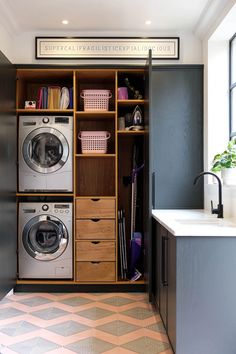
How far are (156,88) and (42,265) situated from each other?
2115 millimetres

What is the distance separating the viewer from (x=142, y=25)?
3.93 meters

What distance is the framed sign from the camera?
4.05 metres

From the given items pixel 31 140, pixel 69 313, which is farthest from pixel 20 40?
pixel 69 313

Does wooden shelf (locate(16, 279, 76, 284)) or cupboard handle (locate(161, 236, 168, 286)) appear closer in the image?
cupboard handle (locate(161, 236, 168, 286))

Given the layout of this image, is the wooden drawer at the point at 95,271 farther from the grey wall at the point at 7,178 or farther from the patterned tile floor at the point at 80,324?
the grey wall at the point at 7,178

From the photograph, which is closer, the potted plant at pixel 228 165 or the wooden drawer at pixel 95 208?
the potted plant at pixel 228 165

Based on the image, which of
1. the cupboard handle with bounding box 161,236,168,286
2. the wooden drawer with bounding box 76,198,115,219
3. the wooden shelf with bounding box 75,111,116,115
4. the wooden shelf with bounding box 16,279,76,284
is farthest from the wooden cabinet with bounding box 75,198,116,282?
the cupboard handle with bounding box 161,236,168,286

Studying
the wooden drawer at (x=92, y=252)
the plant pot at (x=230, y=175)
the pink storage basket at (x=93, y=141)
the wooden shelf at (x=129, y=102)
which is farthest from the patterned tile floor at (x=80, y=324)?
the wooden shelf at (x=129, y=102)

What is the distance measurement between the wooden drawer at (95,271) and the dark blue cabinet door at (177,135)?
2.57 feet

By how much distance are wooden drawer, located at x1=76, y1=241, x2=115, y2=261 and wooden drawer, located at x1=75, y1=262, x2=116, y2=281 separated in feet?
0.16

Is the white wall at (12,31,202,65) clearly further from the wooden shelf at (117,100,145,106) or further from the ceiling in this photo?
the wooden shelf at (117,100,145,106)

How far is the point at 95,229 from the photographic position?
12.7 feet

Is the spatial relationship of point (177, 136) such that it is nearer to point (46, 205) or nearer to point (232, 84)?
point (232, 84)

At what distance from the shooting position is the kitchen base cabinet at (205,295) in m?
2.20
